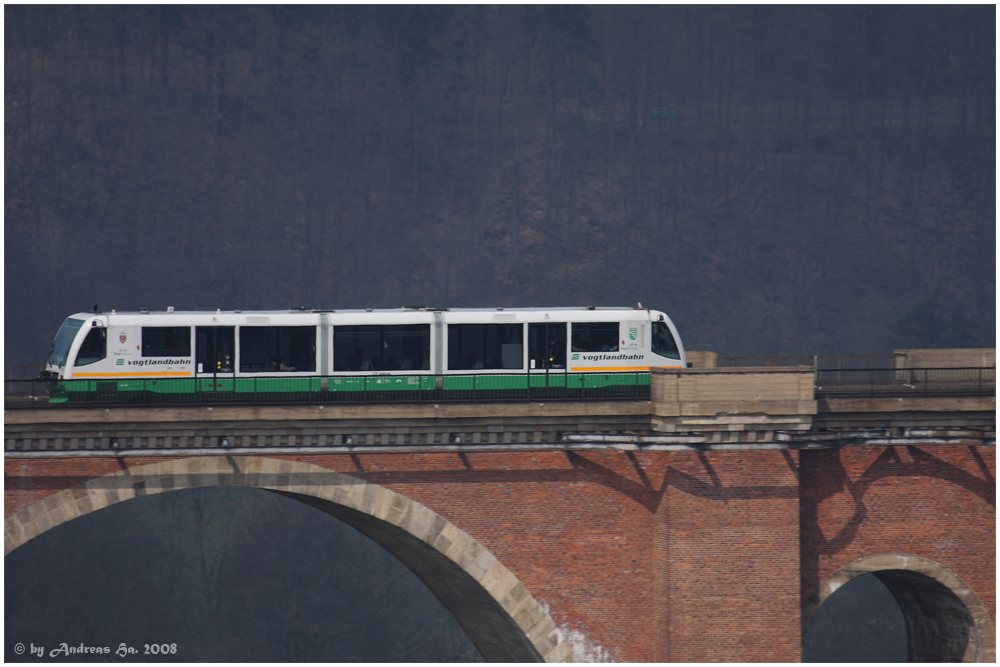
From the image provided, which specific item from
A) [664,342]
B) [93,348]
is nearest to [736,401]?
[664,342]

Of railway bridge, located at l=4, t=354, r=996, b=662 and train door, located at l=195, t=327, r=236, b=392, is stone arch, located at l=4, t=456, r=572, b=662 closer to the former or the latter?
railway bridge, located at l=4, t=354, r=996, b=662

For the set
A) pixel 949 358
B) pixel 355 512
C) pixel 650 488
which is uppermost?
pixel 949 358

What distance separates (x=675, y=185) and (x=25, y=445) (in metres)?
95.5

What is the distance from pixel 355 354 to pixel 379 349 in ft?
2.03

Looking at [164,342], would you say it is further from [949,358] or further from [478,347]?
[949,358]

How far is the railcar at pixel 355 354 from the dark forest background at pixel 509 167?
245 ft

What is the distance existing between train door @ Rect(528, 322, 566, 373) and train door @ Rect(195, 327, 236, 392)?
7.47 m

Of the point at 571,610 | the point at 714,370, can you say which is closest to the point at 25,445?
the point at 571,610

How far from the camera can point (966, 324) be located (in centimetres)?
10650

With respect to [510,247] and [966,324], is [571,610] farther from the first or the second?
[966,324]

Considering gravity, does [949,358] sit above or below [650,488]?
above

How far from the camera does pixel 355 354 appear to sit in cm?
2839

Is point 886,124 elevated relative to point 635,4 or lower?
lower

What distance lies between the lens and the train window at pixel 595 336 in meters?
29.0
